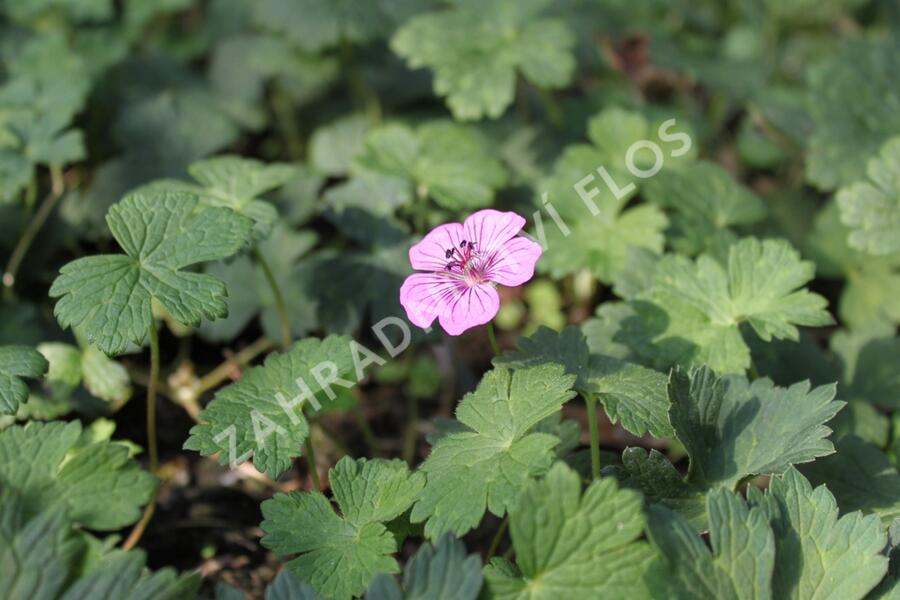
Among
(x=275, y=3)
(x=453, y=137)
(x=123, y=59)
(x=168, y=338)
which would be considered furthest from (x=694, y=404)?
(x=123, y=59)

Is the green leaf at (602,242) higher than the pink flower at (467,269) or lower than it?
lower

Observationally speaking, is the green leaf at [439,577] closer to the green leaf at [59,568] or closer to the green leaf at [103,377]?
the green leaf at [59,568]

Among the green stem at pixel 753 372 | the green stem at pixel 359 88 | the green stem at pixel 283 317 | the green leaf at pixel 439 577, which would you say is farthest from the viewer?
the green stem at pixel 359 88

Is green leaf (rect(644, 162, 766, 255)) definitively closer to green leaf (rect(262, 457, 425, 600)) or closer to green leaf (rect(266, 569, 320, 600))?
green leaf (rect(262, 457, 425, 600))

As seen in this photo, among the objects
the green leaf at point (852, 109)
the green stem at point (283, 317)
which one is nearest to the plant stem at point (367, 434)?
the green stem at point (283, 317)

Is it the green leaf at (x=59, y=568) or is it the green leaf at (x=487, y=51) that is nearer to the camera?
the green leaf at (x=59, y=568)

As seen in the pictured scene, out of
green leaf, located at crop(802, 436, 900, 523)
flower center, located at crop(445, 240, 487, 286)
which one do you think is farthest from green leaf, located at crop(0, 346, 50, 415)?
green leaf, located at crop(802, 436, 900, 523)
